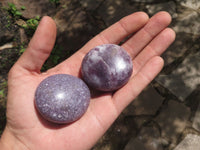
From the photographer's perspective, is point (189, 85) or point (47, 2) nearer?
point (189, 85)

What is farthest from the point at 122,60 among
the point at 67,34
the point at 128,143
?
the point at 67,34

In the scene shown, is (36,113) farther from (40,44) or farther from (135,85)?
(135,85)

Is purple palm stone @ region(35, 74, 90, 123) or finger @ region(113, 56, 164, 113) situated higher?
purple palm stone @ region(35, 74, 90, 123)

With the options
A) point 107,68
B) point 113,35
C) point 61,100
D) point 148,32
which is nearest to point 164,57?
point 148,32

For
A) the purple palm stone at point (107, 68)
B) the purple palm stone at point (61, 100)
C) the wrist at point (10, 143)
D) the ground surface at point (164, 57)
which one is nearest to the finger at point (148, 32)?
the purple palm stone at point (107, 68)

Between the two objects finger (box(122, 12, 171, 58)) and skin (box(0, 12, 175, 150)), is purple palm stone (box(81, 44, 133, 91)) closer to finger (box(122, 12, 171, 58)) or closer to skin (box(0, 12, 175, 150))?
skin (box(0, 12, 175, 150))

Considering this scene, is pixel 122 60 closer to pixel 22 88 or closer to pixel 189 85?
pixel 22 88

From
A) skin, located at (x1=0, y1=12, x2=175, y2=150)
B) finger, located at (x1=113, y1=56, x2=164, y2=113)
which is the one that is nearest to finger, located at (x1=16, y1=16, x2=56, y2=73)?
skin, located at (x1=0, y1=12, x2=175, y2=150)

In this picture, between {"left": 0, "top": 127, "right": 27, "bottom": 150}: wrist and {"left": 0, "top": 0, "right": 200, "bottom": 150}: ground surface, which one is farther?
{"left": 0, "top": 0, "right": 200, "bottom": 150}: ground surface
